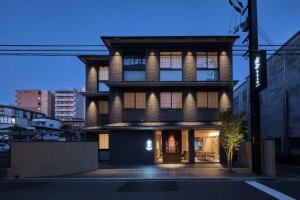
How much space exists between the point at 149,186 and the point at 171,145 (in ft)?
42.5

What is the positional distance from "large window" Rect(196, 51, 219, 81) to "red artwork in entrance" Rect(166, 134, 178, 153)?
17.3 ft

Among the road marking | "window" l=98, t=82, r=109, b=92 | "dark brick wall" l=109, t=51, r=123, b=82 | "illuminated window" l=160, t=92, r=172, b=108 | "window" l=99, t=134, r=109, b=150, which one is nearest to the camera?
the road marking

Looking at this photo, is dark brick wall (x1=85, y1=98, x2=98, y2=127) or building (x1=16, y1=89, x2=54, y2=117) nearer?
dark brick wall (x1=85, y1=98, x2=98, y2=127)

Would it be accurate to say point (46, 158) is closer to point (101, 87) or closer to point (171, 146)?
point (171, 146)

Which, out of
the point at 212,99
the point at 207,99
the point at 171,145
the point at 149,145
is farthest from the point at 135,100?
the point at 212,99

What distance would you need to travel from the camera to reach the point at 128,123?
3027 centimetres

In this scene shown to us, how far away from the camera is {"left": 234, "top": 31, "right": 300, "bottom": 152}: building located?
32062 mm

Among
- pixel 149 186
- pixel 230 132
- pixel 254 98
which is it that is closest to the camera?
pixel 149 186

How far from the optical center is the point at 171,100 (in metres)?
30.6

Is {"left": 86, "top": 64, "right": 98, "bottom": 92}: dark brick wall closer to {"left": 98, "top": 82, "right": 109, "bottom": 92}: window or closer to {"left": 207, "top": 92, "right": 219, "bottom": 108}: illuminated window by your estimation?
{"left": 98, "top": 82, "right": 109, "bottom": 92}: window

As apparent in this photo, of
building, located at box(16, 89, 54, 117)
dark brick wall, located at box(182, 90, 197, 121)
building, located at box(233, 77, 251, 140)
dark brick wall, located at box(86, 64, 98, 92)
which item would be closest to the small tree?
dark brick wall, located at box(182, 90, 197, 121)

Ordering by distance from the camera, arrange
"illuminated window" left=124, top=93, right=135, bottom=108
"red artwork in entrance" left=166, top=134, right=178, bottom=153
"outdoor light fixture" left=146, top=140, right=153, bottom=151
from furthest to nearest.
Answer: "illuminated window" left=124, top=93, right=135, bottom=108
"red artwork in entrance" left=166, top=134, right=178, bottom=153
"outdoor light fixture" left=146, top=140, right=153, bottom=151

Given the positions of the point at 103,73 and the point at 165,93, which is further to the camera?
the point at 103,73

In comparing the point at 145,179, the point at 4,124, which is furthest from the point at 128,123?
the point at 4,124
